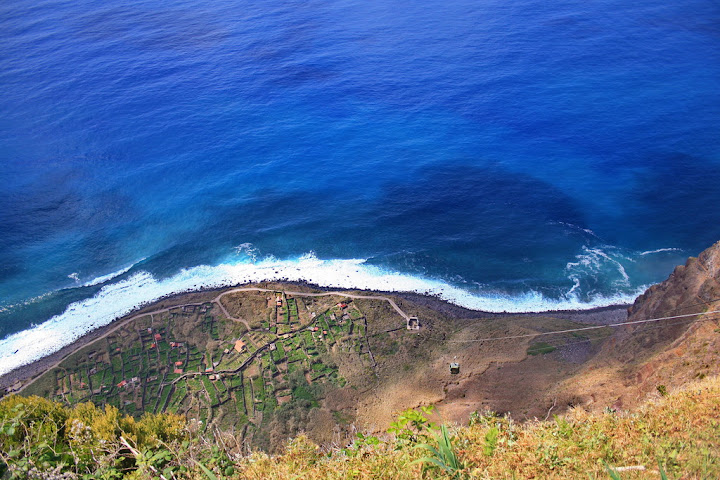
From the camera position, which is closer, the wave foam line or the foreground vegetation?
the foreground vegetation

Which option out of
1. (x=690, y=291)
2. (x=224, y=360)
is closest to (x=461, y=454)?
(x=690, y=291)

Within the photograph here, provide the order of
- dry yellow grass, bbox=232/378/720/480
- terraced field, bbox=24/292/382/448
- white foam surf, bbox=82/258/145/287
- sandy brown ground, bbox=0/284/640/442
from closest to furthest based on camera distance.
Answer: dry yellow grass, bbox=232/378/720/480, sandy brown ground, bbox=0/284/640/442, terraced field, bbox=24/292/382/448, white foam surf, bbox=82/258/145/287

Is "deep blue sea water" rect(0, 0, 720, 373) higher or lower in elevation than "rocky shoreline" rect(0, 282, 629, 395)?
higher

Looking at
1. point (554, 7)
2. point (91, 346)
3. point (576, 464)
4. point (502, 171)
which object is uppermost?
point (554, 7)

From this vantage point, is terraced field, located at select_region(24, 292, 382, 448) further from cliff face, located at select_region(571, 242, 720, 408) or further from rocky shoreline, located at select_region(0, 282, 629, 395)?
cliff face, located at select_region(571, 242, 720, 408)

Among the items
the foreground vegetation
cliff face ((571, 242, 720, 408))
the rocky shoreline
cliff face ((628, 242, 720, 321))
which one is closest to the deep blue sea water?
the rocky shoreline

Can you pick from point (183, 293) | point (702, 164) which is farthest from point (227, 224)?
point (702, 164)

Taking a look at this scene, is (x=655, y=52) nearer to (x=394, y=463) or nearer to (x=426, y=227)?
(x=426, y=227)

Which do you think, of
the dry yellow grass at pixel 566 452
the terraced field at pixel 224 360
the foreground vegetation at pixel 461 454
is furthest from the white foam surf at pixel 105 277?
the dry yellow grass at pixel 566 452
